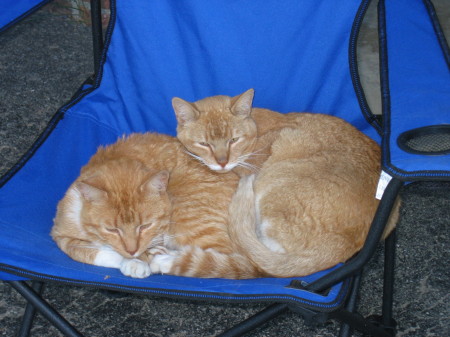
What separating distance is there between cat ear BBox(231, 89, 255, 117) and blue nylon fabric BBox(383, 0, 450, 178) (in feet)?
1.84

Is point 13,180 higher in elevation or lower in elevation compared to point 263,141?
higher

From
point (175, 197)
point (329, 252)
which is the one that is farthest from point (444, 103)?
point (175, 197)

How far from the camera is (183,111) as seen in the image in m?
2.26

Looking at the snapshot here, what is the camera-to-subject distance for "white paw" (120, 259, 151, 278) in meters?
1.70

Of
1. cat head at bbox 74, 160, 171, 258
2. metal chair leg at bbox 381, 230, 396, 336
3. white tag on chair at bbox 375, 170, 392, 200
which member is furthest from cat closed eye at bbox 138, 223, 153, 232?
metal chair leg at bbox 381, 230, 396, 336

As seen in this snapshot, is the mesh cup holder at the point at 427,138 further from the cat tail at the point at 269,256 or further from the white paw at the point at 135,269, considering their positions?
the white paw at the point at 135,269

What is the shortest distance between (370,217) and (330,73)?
0.76 meters

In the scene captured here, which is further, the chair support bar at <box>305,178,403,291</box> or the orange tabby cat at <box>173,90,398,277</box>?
the orange tabby cat at <box>173,90,398,277</box>

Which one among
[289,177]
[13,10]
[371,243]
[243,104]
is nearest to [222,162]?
[243,104]

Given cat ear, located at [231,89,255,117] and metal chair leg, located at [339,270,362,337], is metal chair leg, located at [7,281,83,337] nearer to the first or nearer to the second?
metal chair leg, located at [339,270,362,337]

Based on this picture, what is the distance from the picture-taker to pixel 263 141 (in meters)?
2.32

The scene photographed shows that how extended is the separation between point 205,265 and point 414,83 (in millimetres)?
912

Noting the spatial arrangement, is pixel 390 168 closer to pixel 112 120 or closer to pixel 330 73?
pixel 330 73

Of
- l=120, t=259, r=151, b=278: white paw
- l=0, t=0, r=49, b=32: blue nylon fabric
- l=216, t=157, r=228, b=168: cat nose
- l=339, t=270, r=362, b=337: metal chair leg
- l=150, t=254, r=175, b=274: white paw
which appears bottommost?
l=339, t=270, r=362, b=337: metal chair leg
